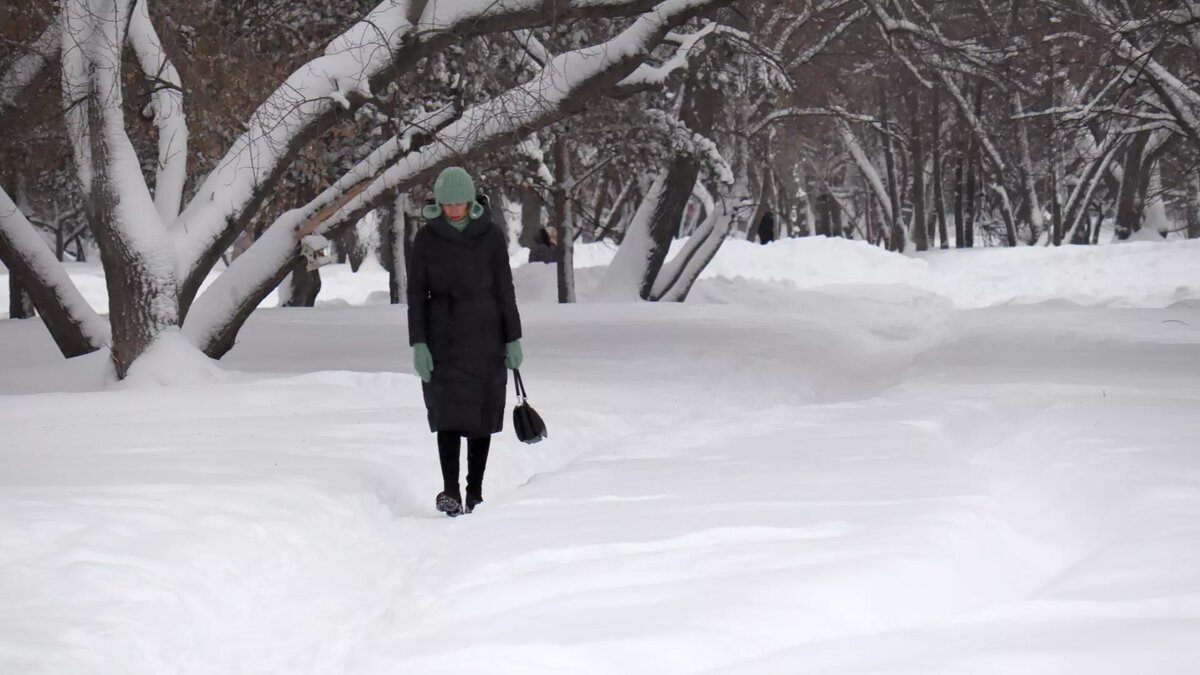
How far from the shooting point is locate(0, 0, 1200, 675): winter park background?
471 cm

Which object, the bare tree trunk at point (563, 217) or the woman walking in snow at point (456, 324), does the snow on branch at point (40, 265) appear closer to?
the woman walking in snow at point (456, 324)

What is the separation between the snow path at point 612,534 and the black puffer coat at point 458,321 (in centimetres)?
56

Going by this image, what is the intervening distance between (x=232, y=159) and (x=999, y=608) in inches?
376

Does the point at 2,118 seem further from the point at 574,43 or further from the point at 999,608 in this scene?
the point at 999,608

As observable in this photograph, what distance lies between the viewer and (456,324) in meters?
7.48

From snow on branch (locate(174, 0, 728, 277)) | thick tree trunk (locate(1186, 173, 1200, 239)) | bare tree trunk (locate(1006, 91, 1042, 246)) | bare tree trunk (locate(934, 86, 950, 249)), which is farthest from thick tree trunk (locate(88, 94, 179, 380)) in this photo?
thick tree trunk (locate(1186, 173, 1200, 239))

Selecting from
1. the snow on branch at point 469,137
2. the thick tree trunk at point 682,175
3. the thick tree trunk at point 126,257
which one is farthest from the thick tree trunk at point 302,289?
the thick tree trunk at point 126,257

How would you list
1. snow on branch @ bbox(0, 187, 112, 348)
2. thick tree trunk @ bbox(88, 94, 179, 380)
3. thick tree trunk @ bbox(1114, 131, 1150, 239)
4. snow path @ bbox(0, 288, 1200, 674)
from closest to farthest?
snow path @ bbox(0, 288, 1200, 674) < thick tree trunk @ bbox(88, 94, 179, 380) < snow on branch @ bbox(0, 187, 112, 348) < thick tree trunk @ bbox(1114, 131, 1150, 239)

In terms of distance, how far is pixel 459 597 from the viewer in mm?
5168

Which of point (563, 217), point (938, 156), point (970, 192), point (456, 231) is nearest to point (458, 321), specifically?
point (456, 231)

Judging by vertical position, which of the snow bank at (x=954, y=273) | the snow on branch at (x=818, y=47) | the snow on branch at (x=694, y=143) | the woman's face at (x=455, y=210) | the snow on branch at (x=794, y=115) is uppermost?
the snow on branch at (x=818, y=47)

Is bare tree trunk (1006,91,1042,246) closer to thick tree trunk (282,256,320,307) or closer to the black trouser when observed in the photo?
thick tree trunk (282,256,320,307)

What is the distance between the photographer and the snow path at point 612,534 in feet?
14.4

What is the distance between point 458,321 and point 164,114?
633 centimetres
